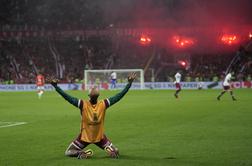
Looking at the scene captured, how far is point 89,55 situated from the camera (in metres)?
69.4

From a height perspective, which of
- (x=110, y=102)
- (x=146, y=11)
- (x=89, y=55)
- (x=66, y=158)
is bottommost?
(x=66, y=158)

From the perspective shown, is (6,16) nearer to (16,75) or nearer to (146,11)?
(16,75)

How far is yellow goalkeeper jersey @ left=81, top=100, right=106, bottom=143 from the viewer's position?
11.2m

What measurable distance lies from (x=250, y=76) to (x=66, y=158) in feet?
161

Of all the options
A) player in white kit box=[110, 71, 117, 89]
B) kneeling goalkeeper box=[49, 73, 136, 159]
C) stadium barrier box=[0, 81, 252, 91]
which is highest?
player in white kit box=[110, 71, 117, 89]

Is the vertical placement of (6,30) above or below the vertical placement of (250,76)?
above

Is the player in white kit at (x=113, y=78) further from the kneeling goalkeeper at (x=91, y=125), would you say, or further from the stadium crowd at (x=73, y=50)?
the kneeling goalkeeper at (x=91, y=125)

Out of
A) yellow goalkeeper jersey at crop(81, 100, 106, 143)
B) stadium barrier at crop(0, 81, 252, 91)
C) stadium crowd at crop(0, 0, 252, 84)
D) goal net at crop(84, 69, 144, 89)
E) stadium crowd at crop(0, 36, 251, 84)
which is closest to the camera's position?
yellow goalkeeper jersey at crop(81, 100, 106, 143)

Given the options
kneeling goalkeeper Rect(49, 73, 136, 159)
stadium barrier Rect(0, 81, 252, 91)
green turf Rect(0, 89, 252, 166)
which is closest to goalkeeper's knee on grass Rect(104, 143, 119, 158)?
kneeling goalkeeper Rect(49, 73, 136, 159)

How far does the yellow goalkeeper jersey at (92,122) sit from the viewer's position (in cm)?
1122

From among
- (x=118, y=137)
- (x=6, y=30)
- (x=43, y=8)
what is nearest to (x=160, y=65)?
(x=43, y=8)

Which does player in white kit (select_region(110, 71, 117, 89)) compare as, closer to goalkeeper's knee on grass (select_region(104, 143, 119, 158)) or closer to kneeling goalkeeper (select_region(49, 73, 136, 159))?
kneeling goalkeeper (select_region(49, 73, 136, 159))

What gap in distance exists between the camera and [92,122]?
11.2 metres

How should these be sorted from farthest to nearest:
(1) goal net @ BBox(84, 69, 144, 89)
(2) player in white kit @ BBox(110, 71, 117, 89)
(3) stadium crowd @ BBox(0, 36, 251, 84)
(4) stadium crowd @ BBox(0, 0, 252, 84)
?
1. (4) stadium crowd @ BBox(0, 0, 252, 84)
2. (3) stadium crowd @ BBox(0, 36, 251, 84)
3. (1) goal net @ BBox(84, 69, 144, 89)
4. (2) player in white kit @ BBox(110, 71, 117, 89)
